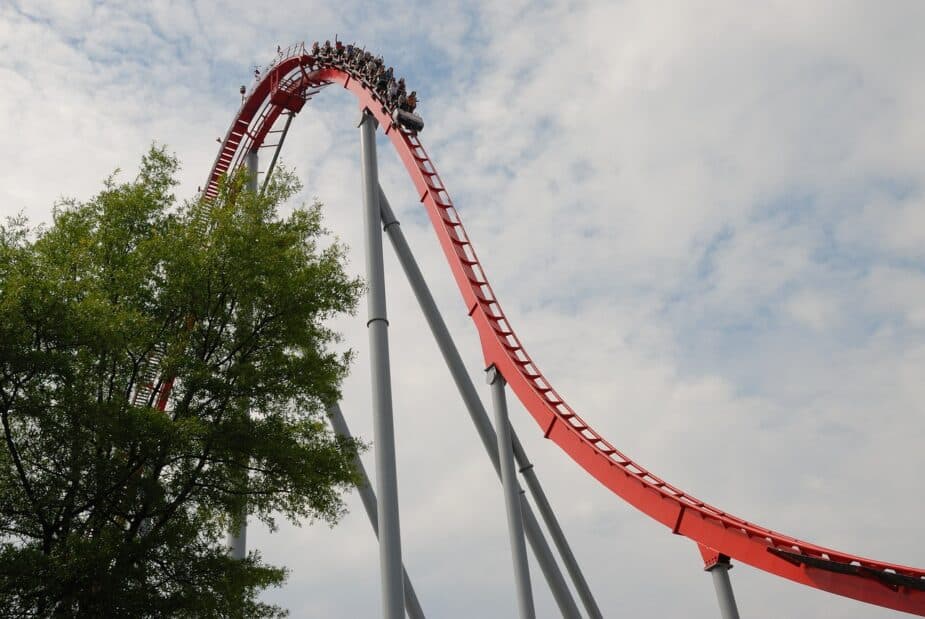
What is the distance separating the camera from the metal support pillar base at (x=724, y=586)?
24.4 ft

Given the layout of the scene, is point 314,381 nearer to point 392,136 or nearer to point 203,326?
point 203,326

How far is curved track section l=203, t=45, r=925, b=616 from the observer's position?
6.89 m

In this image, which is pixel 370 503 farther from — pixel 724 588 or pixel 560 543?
pixel 724 588

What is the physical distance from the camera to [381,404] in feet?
35.1

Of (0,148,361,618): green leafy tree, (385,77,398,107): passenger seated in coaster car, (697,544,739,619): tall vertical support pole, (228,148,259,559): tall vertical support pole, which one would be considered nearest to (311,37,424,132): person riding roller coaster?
(385,77,398,107): passenger seated in coaster car

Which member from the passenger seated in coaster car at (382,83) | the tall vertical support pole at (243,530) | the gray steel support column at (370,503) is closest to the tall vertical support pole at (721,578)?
the tall vertical support pole at (243,530)

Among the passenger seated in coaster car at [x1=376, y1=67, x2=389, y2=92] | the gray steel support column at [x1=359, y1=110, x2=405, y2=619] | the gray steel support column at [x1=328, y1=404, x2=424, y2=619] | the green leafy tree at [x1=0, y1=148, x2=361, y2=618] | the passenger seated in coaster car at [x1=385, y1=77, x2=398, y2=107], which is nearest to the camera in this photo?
the green leafy tree at [x1=0, y1=148, x2=361, y2=618]

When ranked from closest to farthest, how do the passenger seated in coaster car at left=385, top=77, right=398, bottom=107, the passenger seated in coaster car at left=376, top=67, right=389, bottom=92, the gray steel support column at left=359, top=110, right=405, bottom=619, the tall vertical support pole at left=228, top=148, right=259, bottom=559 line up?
the tall vertical support pole at left=228, top=148, right=259, bottom=559
the gray steel support column at left=359, top=110, right=405, bottom=619
the passenger seated in coaster car at left=385, top=77, right=398, bottom=107
the passenger seated in coaster car at left=376, top=67, right=389, bottom=92

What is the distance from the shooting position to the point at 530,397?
10680 mm

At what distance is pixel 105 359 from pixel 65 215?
5.69 ft

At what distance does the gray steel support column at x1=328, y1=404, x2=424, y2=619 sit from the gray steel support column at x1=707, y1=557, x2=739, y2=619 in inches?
218

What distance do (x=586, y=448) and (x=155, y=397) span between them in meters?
4.80

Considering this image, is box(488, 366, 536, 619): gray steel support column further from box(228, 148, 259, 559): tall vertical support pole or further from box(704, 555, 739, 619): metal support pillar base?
box(228, 148, 259, 559): tall vertical support pole

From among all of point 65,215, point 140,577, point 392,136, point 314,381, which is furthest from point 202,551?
point 392,136
